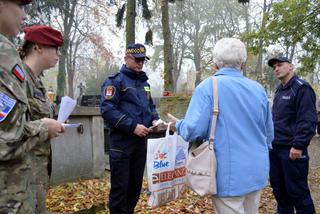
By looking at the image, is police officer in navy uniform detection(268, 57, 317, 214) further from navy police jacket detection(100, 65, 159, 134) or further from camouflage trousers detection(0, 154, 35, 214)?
camouflage trousers detection(0, 154, 35, 214)

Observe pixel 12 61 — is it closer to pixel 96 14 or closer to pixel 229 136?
pixel 229 136

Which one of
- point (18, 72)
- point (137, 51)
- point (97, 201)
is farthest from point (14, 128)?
point (97, 201)

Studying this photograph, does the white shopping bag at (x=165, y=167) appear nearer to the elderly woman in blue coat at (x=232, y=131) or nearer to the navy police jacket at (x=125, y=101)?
the navy police jacket at (x=125, y=101)

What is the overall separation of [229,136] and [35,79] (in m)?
1.44

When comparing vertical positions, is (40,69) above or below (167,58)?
below

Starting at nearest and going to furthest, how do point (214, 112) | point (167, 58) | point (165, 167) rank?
point (214, 112)
point (165, 167)
point (167, 58)

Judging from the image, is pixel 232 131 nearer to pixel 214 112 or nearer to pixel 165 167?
pixel 214 112

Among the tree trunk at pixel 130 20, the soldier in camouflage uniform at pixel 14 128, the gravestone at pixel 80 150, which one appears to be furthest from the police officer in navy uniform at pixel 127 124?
the tree trunk at pixel 130 20

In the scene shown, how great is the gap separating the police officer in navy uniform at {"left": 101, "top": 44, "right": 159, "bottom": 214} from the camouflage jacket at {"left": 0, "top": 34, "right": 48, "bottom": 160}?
1.93 m

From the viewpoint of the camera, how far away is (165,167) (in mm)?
3529

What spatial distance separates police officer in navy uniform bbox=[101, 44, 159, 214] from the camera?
374 cm

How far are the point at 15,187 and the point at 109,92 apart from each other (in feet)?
6.62

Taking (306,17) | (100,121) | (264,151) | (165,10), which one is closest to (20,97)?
(264,151)

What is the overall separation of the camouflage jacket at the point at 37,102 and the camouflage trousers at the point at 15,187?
2.06 ft
